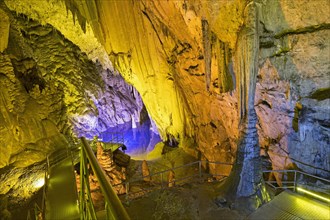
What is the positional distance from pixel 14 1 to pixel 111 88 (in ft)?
24.0

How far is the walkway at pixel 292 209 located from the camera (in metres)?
4.06

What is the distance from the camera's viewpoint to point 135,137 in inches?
720

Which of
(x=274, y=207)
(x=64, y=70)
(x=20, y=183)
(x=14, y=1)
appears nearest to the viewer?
(x=274, y=207)

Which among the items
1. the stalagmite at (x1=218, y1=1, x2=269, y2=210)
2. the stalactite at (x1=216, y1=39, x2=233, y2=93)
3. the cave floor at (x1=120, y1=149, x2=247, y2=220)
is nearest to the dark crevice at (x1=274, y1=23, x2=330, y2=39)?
the stalagmite at (x1=218, y1=1, x2=269, y2=210)

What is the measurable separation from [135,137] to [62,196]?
47.3 ft

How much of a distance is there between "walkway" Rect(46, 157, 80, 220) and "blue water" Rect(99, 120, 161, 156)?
1054 cm

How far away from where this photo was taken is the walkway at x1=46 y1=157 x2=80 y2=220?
3268mm

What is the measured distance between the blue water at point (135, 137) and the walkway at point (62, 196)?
1054 cm

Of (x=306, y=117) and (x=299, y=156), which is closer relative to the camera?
(x=306, y=117)

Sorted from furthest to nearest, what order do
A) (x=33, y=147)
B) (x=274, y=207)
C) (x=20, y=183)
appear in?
(x=33, y=147), (x=20, y=183), (x=274, y=207)

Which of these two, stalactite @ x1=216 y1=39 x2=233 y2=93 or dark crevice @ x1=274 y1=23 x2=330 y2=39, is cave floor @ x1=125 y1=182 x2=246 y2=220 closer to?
stalactite @ x1=216 y1=39 x2=233 y2=93

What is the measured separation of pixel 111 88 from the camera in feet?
55.1

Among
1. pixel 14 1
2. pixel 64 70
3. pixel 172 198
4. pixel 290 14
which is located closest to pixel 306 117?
pixel 290 14

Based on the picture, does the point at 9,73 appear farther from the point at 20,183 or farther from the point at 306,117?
the point at 306,117
